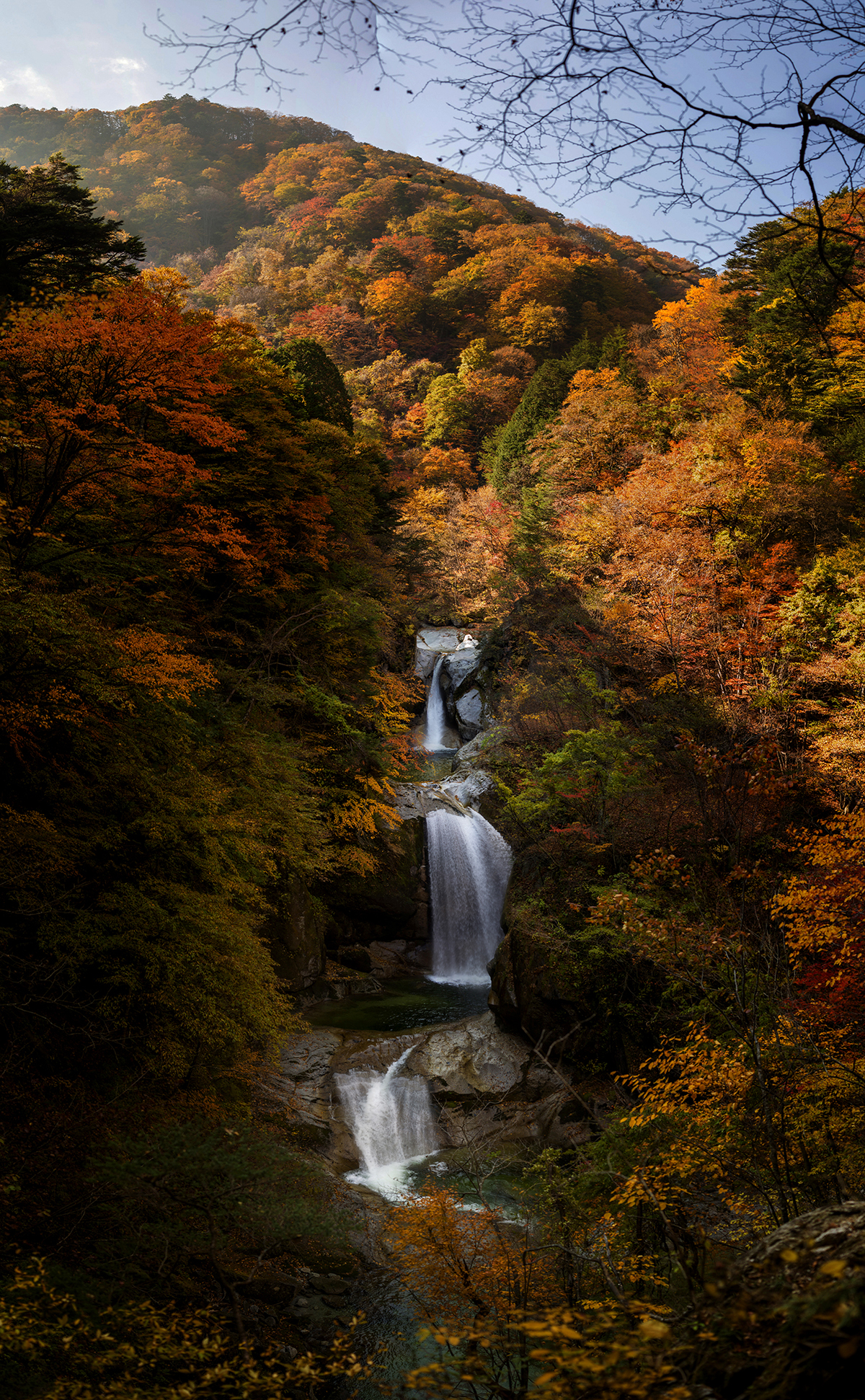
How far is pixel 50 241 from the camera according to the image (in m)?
9.34

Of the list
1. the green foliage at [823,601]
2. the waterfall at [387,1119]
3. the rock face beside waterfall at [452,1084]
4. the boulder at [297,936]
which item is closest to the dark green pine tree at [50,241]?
the boulder at [297,936]

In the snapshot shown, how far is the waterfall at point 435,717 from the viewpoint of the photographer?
2445 centimetres

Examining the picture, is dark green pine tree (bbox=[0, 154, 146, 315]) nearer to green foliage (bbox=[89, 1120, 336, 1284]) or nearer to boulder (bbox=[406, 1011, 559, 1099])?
green foliage (bbox=[89, 1120, 336, 1284])

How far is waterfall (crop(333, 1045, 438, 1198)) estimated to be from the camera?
30.5ft

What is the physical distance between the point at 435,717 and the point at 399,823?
924 cm

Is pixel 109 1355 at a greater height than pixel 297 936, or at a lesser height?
greater

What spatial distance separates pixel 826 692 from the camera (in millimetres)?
12883

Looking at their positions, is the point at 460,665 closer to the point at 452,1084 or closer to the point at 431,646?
the point at 431,646

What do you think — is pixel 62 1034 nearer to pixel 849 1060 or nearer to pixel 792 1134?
pixel 792 1134

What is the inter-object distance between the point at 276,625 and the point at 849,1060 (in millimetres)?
11381

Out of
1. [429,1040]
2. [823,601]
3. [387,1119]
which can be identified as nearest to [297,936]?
[429,1040]

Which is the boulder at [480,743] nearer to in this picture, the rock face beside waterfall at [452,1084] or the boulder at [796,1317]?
the rock face beside waterfall at [452,1084]

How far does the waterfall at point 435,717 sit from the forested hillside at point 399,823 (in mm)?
2639

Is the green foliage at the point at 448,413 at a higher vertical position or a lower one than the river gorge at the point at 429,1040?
higher
